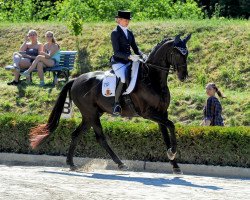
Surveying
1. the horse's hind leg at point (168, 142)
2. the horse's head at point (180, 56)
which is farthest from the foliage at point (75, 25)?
the horse's head at point (180, 56)

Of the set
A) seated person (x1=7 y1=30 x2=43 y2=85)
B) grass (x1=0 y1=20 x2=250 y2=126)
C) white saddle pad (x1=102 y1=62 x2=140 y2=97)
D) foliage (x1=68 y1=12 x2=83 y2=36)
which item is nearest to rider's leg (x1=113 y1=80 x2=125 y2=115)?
white saddle pad (x1=102 y1=62 x2=140 y2=97)

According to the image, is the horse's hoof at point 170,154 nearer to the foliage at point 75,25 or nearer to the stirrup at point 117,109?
the stirrup at point 117,109

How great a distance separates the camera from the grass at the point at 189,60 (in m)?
23.4

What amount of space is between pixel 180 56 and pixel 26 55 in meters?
9.27

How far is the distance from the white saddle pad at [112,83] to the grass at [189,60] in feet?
16.3

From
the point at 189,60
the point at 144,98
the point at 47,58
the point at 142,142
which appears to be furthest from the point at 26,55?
the point at 144,98

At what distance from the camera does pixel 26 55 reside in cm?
2567

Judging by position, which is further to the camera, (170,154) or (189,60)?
(189,60)

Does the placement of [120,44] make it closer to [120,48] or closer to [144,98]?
[120,48]

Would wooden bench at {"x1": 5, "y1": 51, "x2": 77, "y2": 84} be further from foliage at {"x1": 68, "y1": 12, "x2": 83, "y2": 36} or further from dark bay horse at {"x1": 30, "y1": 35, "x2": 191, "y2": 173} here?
dark bay horse at {"x1": 30, "y1": 35, "x2": 191, "y2": 173}

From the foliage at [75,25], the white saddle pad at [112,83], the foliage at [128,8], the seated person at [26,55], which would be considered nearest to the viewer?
the white saddle pad at [112,83]

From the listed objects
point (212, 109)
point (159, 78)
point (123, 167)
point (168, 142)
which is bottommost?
point (123, 167)

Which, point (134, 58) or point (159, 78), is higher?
point (134, 58)

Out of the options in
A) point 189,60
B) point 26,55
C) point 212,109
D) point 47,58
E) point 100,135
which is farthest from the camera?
point 189,60
